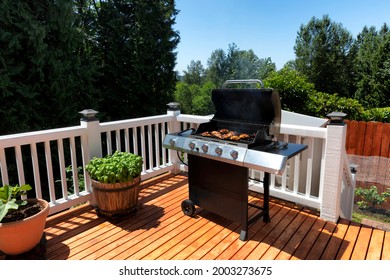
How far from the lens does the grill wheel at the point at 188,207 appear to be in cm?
277

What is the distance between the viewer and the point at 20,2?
20.3ft

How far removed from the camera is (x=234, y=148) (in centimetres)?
211

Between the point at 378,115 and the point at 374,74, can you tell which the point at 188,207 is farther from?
the point at 374,74

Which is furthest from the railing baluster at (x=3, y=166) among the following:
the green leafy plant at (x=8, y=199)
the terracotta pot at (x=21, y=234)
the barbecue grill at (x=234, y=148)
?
the barbecue grill at (x=234, y=148)

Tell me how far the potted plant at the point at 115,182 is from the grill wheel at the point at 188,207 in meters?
0.52

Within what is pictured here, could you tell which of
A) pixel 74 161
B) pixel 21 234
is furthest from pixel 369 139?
pixel 21 234

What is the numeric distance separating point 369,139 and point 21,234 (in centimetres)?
713

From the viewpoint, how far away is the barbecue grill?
2.07 meters

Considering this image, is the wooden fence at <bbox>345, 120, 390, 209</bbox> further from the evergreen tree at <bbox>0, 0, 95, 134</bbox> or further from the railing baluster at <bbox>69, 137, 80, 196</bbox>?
the evergreen tree at <bbox>0, 0, 95, 134</bbox>

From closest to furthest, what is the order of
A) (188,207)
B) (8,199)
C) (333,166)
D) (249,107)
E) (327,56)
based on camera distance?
1. (8,199)
2. (249,107)
3. (333,166)
4. (188,207)
5. (327,56)

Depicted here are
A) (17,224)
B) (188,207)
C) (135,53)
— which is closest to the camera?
(17,224)

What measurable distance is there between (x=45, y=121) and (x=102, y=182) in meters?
5.47
